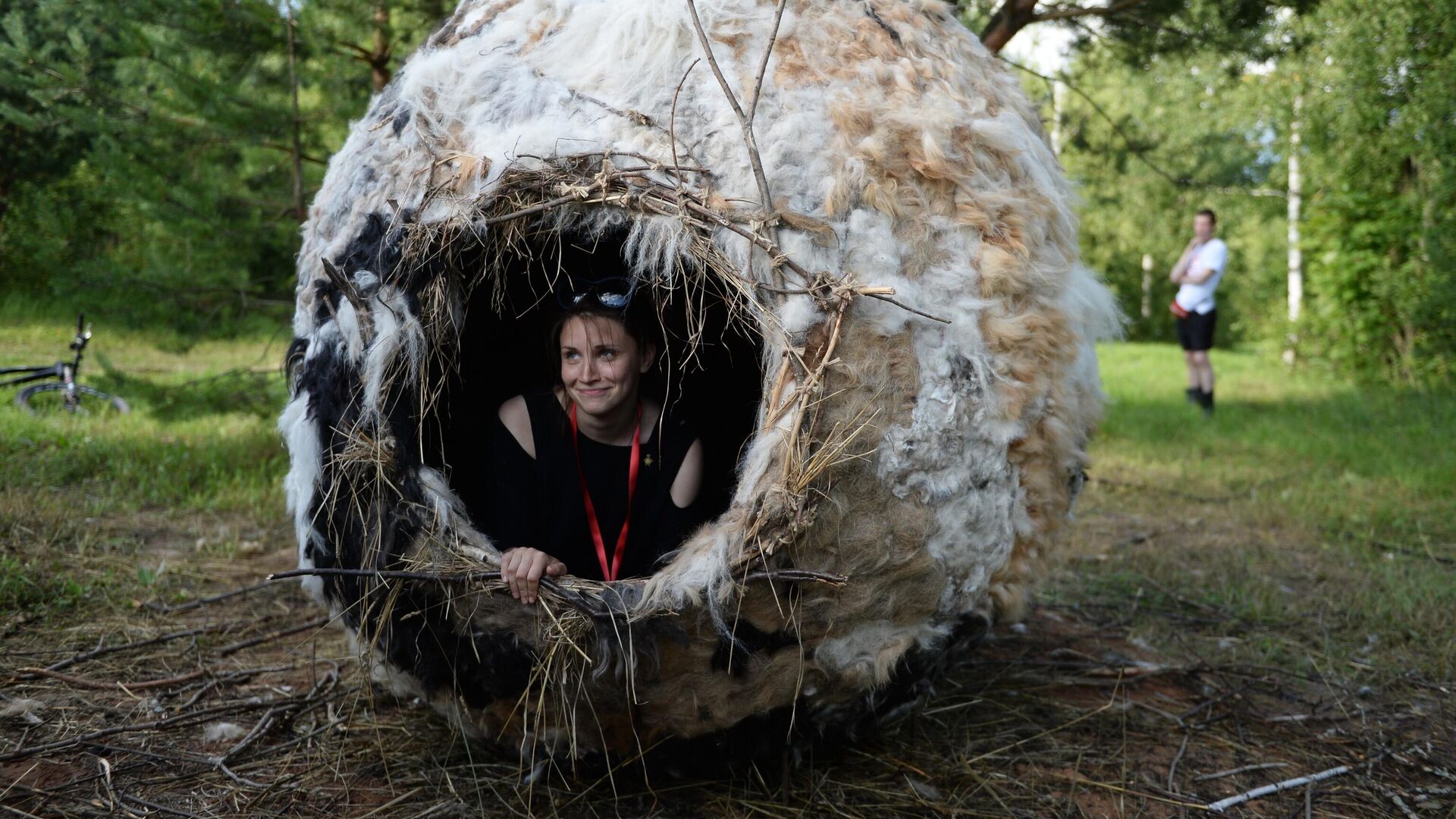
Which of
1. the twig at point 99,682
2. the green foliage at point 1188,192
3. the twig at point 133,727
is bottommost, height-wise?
the twig at point 133,727

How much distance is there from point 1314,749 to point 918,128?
2.35 meters

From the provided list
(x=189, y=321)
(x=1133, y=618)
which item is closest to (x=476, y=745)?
(x=1133, y=618)

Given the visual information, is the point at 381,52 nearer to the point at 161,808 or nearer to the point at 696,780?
the point at 161,808

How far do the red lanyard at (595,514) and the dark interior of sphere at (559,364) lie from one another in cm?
24

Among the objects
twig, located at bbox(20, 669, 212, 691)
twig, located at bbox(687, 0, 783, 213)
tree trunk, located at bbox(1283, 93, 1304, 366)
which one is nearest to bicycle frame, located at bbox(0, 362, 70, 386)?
twig, located at bbox(20, 669, 212, 691)

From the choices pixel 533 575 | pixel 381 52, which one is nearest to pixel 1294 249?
pixel 381 52

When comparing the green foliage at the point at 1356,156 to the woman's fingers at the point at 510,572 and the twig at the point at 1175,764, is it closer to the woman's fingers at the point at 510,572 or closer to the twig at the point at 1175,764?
the twig at the point at 1175,764

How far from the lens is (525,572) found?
8.19ft

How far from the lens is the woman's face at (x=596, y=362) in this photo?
3061mm

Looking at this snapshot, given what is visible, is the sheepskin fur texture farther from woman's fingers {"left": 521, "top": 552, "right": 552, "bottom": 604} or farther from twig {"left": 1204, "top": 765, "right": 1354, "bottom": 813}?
twig {"left": 1204, "top": 765, "right": 1354, "bottom": 813}

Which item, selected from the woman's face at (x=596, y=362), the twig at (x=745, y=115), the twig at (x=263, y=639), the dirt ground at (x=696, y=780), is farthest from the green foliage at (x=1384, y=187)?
the twig at (x=263, y=639)

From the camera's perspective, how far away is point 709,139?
2768 mm

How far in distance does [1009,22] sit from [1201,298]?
5.44 m

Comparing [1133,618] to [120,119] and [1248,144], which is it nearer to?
[120,119]
